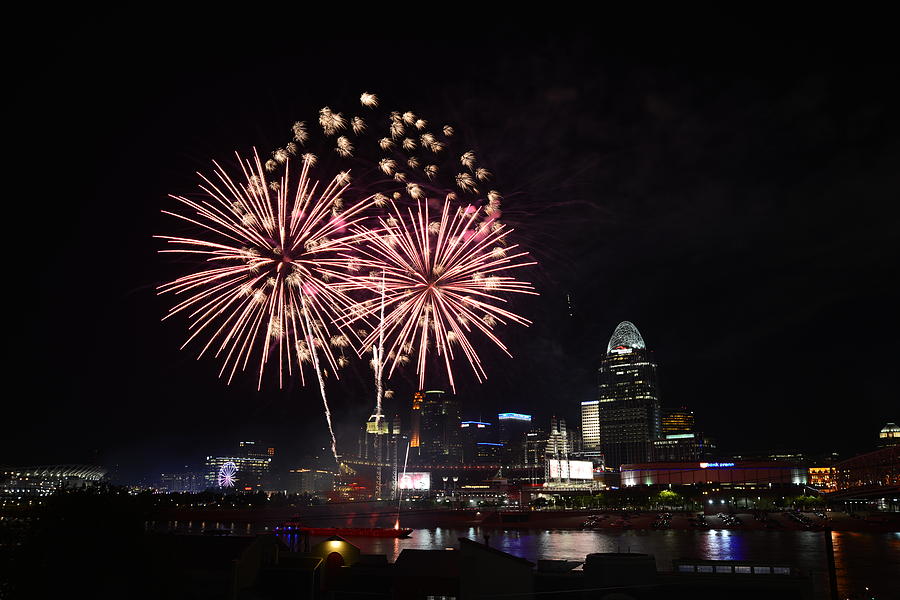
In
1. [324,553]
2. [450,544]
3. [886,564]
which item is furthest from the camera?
[450,544]

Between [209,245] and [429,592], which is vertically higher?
[209,245]

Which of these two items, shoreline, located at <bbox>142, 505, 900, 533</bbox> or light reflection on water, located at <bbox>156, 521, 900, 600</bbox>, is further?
shoreline, located at <bbox>142, 505, 900, 533</bbox>

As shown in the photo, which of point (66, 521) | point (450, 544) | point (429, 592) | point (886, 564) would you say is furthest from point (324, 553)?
point (450, 544)

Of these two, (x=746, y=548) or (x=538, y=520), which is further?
(x=538, y=520)

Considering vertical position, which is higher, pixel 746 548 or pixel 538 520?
pixel 746 548

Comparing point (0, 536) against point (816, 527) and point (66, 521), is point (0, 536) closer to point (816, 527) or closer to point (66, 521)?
point (66, 521)

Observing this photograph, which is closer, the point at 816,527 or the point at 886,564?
the point at 886,564

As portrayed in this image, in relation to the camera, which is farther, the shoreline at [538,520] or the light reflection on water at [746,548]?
the shoreline at [538,520]

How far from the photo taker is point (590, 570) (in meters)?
22.6

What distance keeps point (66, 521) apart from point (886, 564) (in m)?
58.9

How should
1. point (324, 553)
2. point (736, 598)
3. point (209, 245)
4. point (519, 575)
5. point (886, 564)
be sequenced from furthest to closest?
point (886, 564) < point (209, 245) < point (324, 553) < point (519, 575) < point (736, 598)

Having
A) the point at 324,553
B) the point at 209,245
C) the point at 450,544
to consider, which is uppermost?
the point at 209,245

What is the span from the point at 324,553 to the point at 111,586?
25.4 ft

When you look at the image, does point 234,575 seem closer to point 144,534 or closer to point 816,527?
point 144,534
